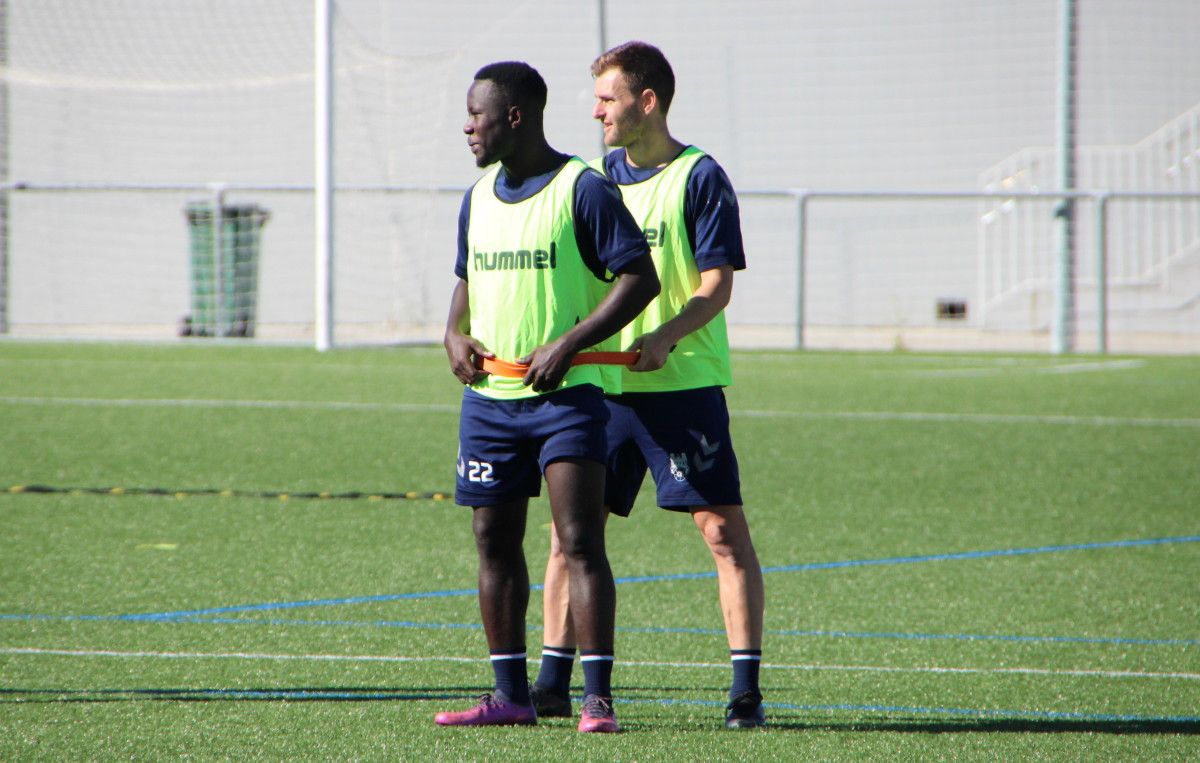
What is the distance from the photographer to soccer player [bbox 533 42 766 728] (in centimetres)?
440

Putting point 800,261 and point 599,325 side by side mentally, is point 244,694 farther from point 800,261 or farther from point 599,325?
point 800,261

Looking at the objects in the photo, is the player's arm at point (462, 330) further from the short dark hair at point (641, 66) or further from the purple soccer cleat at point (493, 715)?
the purple soccer cleat at point (493, 715)

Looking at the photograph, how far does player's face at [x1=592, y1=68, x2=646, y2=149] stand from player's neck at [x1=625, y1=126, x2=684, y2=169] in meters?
0.04

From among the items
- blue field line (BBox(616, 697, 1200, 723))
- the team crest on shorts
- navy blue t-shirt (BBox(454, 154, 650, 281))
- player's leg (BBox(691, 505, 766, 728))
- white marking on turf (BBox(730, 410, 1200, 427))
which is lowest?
blue field line (BBox(616, 697, 1200, 723))

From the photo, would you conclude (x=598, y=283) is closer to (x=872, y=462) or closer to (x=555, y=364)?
(x=555, y=364)

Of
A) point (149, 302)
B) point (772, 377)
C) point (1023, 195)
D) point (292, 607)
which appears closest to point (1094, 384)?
point (772, 377)

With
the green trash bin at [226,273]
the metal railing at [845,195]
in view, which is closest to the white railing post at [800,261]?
the metal railing at [845,195]

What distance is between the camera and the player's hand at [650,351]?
4.16 m

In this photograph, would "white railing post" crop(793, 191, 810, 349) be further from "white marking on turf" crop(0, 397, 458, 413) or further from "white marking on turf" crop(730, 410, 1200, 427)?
"white marking on turf" crop(0, 397, 458, 413)

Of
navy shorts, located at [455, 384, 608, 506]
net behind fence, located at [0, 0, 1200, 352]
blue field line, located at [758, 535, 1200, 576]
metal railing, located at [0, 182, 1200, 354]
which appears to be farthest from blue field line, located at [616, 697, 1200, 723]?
metal railing, located at [0, 182, 1200, 354]

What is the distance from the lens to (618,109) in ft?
14.8

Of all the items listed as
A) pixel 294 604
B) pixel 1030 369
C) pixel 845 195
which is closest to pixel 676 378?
pixel 294 604

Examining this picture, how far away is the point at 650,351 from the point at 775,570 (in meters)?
2.86

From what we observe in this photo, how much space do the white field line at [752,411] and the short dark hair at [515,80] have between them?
7831 millimetres
